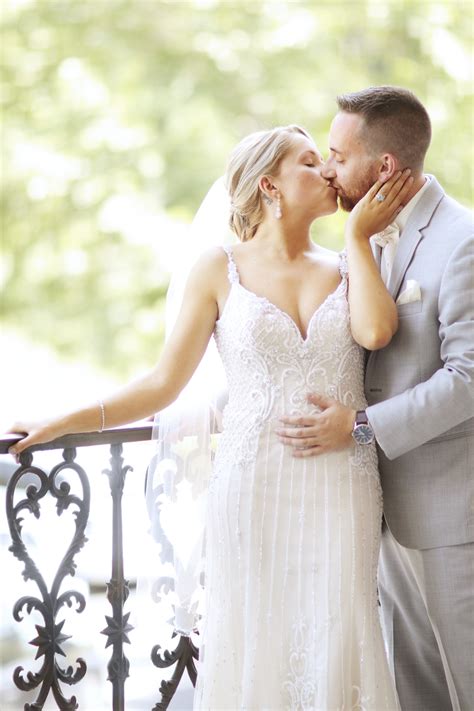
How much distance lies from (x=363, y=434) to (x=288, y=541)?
0.33 meters

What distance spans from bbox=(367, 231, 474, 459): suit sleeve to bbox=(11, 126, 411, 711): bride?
0.12 meters

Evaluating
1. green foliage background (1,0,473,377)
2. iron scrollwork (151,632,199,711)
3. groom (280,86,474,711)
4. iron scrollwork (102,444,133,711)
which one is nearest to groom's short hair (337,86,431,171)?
groom (280,86,474,711)

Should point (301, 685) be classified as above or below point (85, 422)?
below

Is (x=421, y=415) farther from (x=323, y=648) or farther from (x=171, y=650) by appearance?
(x=171, y=650)

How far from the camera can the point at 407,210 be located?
2.54m

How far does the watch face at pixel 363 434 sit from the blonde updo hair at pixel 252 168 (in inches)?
26.3

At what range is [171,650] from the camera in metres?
2.75

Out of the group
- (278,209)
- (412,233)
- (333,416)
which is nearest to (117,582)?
(333,416)

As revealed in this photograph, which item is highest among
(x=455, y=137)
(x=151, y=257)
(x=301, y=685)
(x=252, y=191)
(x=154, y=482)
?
(x=455, y=137)

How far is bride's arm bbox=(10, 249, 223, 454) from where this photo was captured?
2.49m

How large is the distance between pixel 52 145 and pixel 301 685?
685 cm

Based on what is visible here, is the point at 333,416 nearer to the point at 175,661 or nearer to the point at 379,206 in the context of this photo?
the point at 379,206

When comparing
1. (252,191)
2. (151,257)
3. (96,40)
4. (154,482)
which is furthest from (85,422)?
(96,40)

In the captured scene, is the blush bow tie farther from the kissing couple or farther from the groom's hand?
the groom's hand
